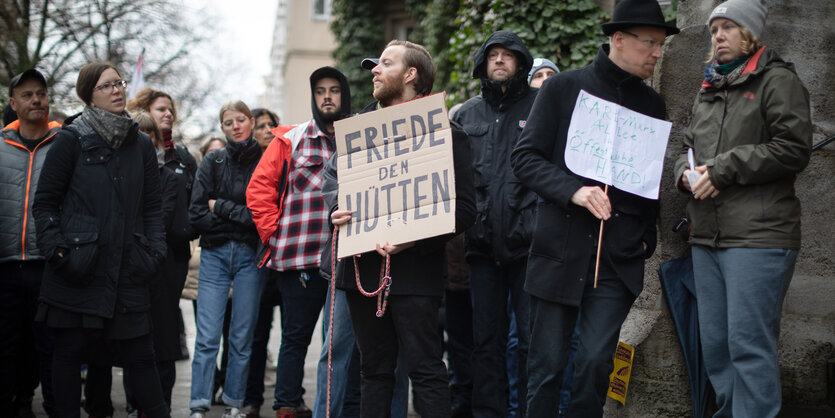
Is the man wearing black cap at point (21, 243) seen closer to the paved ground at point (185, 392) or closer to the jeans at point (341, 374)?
the paved ground at point (185, 392)

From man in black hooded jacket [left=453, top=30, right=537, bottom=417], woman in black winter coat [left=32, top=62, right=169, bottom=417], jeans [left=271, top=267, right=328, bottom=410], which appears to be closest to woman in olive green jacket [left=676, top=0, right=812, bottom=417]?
man in black hooded jacket [left=453, top=30, right=537, bottom=417]

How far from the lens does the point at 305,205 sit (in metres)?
5.90

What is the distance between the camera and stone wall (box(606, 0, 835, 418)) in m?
4.98

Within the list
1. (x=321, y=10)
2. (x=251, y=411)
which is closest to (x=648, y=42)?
(x=251, y=411)

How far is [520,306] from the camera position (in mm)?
5051

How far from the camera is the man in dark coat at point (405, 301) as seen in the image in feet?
13.7

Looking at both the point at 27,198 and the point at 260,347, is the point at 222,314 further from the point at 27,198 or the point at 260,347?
the point at 27,198

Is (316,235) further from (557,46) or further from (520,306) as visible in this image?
(557,46)

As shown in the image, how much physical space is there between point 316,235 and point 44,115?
6.85ft

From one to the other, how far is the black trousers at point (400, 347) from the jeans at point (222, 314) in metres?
Answer: 2.11

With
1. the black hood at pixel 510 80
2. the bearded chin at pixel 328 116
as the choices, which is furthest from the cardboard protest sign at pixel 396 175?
the bearded chin at pixel 328 116

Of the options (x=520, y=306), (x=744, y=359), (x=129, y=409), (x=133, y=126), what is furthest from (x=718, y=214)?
(x=129, y=409)

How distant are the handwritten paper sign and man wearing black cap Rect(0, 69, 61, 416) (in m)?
3.74

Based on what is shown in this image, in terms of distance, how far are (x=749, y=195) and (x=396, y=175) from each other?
169 centimetres
